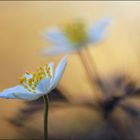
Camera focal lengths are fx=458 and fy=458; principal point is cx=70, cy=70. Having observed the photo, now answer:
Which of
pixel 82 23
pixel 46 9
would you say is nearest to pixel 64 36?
pixel 82 23

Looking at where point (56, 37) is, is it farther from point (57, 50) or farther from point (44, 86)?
point (44, 86)

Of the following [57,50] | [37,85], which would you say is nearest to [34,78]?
[37,85]

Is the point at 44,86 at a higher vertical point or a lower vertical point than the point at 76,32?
higher

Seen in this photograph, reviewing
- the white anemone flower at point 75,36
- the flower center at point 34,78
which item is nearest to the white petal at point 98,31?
the white anemone flower at point 75,36

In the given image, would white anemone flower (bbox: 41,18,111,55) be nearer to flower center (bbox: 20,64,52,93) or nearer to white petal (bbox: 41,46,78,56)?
white petal (bbox: 41,46,78,56)

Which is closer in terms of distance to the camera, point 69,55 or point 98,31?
point 98,31

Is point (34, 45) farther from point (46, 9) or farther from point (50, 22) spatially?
point (46, 9)
